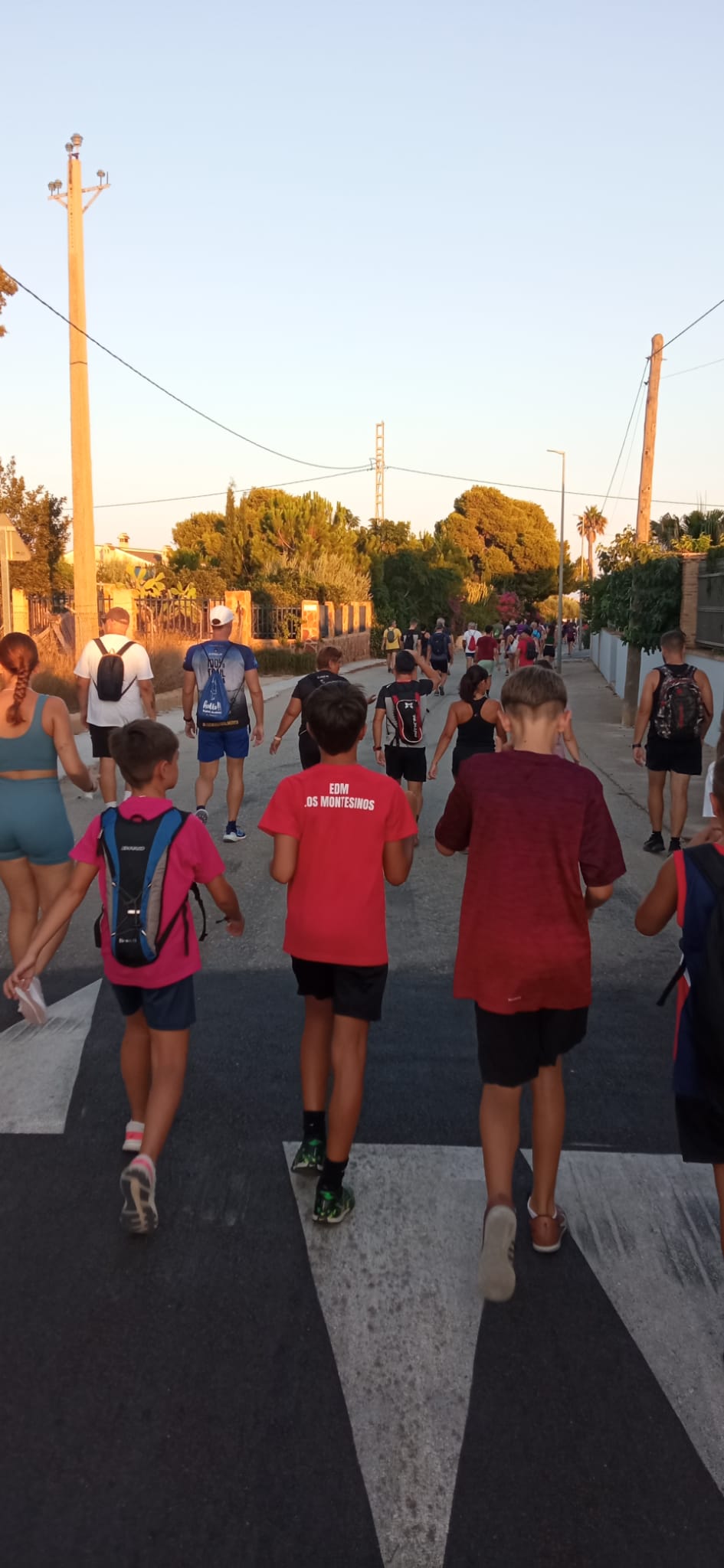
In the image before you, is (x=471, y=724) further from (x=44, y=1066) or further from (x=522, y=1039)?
(x=522, y=1039)

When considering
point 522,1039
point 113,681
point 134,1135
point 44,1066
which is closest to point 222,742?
point 113,681

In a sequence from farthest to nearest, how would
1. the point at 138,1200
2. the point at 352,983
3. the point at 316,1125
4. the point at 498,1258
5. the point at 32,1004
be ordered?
the point at 32,1004 → the point at 316,1125 → the point at 352,983 → the point at 138,1200 → the point at 498,1258

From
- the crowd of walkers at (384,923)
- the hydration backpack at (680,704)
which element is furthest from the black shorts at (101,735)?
the crowd of walkers at (384,923)

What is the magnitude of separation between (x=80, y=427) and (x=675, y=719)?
447 inches

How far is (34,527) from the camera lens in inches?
1271

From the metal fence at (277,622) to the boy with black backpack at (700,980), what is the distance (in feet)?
115

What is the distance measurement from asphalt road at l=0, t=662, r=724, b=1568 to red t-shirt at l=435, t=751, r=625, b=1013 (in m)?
0.08

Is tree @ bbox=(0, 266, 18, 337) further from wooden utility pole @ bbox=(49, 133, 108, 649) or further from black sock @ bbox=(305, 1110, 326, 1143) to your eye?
black sock @ bbox=(305, 1110, 326, 1143)

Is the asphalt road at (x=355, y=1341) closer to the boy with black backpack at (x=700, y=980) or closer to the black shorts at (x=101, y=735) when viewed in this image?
the boy with black backpack at (x=700, y=980)

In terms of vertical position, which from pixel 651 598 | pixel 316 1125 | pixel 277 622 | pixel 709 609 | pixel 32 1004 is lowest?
pixel 316 1125

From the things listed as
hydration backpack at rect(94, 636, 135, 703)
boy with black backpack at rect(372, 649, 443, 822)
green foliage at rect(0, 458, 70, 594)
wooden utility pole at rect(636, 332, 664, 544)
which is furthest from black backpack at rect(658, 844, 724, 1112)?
green foliage at rect(0, 458, 70, 594)

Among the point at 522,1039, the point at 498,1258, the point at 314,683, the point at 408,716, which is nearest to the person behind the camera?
the point at 498,1258

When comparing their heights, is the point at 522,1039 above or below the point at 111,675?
below

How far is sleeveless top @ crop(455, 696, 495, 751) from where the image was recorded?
320 inches
